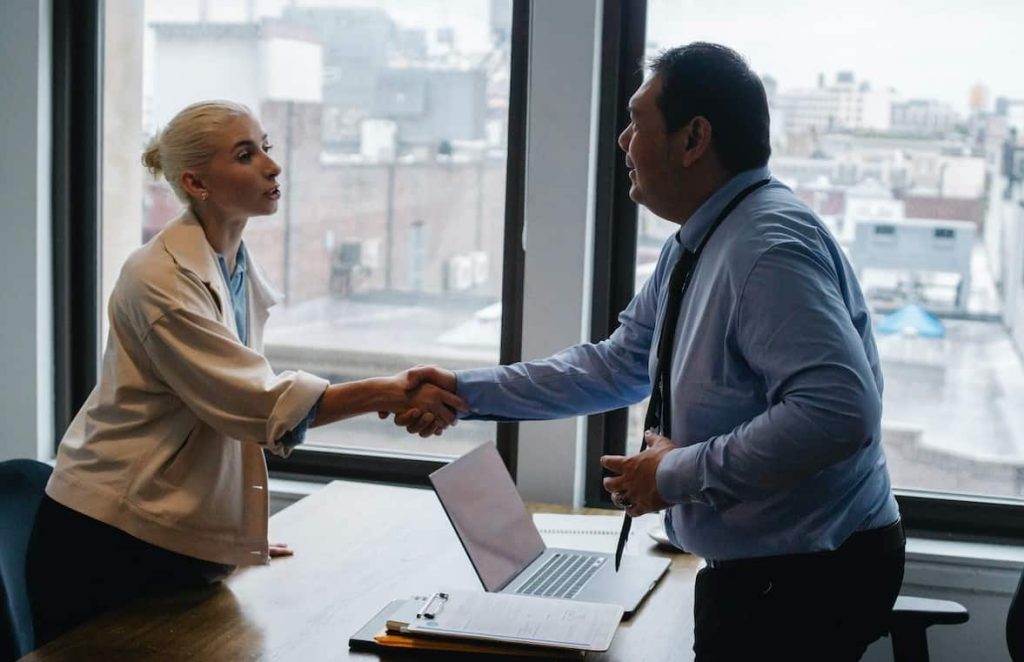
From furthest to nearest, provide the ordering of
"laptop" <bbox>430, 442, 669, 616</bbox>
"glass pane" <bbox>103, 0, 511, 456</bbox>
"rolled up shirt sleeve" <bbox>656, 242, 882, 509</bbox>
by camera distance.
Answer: "glass pane" <bbox>103, 0, 511, 456</bbox> < "laptop" <bbox>430, 442, 669, 616</bbox> < "rolled up shirt sleeve" <bbox>656, 242, 882, 509</bbox>

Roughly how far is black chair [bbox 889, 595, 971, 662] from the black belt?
0.28 metres

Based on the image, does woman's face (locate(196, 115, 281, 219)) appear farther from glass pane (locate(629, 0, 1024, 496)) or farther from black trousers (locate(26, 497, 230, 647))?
glass pane (locate(629, 0, 1024, 496))

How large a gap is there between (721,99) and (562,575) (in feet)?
3.02

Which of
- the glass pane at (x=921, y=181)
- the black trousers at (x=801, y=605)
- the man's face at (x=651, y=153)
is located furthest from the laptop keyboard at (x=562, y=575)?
the glass pane at (x=921, y=181)

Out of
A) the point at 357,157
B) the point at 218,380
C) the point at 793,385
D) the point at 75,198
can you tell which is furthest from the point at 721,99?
the point at 75,198

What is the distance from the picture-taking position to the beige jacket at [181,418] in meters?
2.02

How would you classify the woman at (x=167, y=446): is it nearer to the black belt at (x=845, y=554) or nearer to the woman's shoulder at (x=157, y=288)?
the woman's shoulder at (x=157, y=288)

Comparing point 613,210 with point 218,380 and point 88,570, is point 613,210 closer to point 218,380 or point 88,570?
point 218,380

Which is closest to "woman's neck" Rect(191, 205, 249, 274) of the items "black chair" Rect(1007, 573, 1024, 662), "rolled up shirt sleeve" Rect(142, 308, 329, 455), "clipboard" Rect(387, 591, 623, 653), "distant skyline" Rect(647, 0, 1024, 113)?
"rolled up shirt sleeve" Rect(142, 308, 329, 455)

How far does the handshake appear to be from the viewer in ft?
7.68

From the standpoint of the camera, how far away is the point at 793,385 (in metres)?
1.53

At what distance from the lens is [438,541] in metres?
2.41

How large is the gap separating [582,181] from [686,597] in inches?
46.5

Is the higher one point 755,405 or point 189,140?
point 189,140
